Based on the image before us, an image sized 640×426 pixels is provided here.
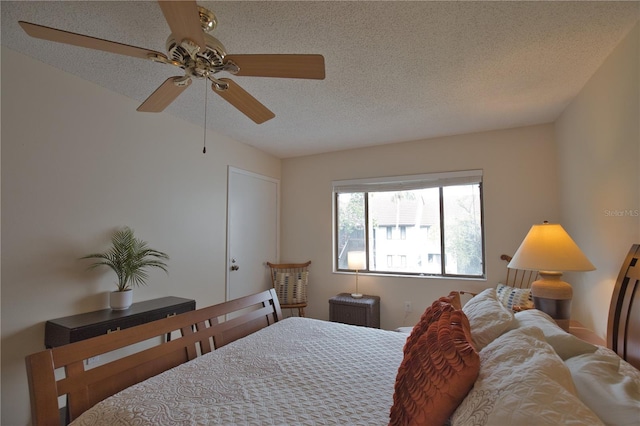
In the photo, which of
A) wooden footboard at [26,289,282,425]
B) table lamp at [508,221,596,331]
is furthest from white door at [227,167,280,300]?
table lamp at [508,221,596,331]

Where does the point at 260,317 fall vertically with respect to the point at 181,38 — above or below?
below

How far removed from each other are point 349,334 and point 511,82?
2204 mm

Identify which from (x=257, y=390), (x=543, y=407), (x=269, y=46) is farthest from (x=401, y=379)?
(x=269, y=46)

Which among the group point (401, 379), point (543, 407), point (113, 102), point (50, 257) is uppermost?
point (113, 102)

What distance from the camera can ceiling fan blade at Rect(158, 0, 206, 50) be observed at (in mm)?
1041

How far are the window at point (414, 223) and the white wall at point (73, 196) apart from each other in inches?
78.1

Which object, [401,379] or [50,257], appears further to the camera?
[50,257]

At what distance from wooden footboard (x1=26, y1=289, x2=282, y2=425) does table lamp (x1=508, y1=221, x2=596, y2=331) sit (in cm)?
199

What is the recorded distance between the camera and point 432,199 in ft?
12.0

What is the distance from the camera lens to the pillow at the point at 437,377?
34.3 inches

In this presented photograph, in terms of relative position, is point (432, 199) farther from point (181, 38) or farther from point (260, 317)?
point (181, 38)

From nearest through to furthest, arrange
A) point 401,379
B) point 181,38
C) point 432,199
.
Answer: point 401,379 → point 181,38 → point 432,199

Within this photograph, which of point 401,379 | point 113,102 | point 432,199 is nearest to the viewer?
point 401,379

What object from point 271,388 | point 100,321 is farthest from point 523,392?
point 100,321
